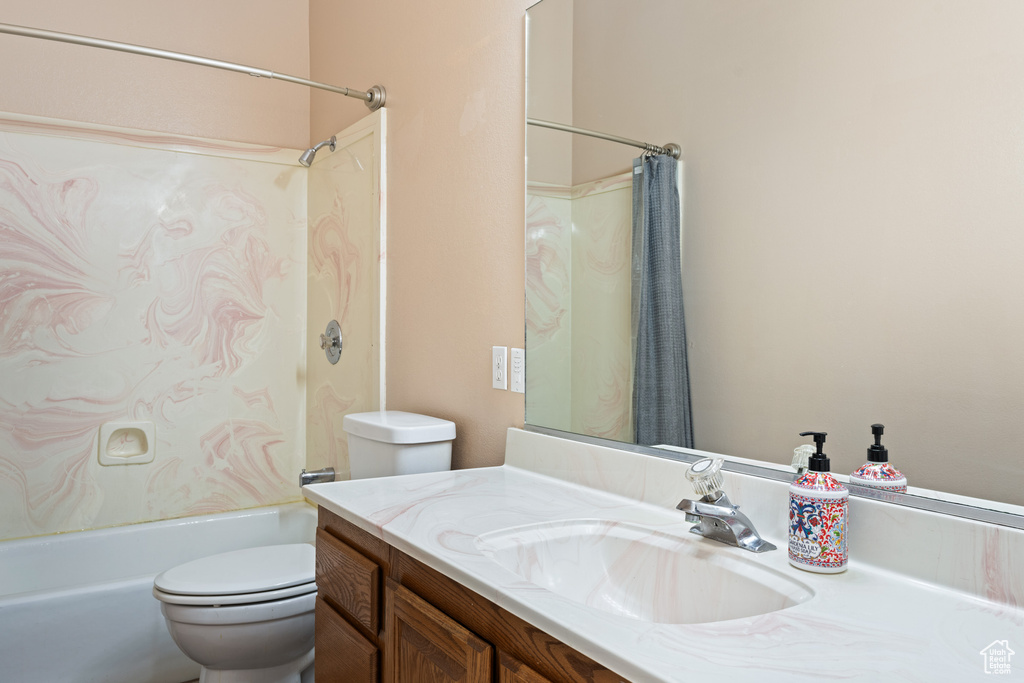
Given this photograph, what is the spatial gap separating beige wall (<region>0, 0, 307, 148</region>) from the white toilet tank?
1.28 metres

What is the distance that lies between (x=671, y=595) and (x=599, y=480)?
0.39 metres

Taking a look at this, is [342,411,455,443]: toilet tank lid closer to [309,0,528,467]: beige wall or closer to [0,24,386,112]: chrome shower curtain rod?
[309,0,528,467]: beige wall

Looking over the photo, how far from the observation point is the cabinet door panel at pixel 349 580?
114 centimetres

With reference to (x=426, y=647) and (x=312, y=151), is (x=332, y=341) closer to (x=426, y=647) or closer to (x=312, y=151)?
(x=312, y=151)

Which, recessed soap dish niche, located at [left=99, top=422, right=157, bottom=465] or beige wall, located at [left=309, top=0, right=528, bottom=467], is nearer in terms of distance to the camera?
beige wall, located at [left=309, top=0, right=528, bottom=467]

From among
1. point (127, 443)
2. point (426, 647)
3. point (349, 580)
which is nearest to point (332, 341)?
point (127, 443)

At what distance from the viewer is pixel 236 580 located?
1817 millimetres

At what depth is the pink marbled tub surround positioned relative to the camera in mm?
630

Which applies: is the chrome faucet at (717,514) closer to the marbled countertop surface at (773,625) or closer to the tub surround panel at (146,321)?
the marbled countertop surface at (773,625)

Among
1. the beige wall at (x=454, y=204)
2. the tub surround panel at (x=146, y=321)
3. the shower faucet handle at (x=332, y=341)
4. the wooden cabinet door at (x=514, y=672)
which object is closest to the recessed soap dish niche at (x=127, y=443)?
the tub surround panel at (x=146, y=321)

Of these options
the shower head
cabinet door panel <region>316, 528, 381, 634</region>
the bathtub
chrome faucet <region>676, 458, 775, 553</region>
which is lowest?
the bathtub

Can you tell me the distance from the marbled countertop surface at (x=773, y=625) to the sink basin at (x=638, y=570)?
0.05 feet

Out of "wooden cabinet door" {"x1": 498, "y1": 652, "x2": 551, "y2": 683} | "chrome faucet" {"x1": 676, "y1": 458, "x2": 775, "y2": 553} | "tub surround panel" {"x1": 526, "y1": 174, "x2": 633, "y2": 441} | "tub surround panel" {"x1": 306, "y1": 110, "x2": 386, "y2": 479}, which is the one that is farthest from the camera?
"tub surround panel" {"x1": 306, "y1": 110, "x2": 386, "y2": 479}

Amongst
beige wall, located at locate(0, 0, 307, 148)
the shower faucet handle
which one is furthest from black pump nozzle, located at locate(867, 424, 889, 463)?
beige wall, located at locate(0, 0, 307, 148)
